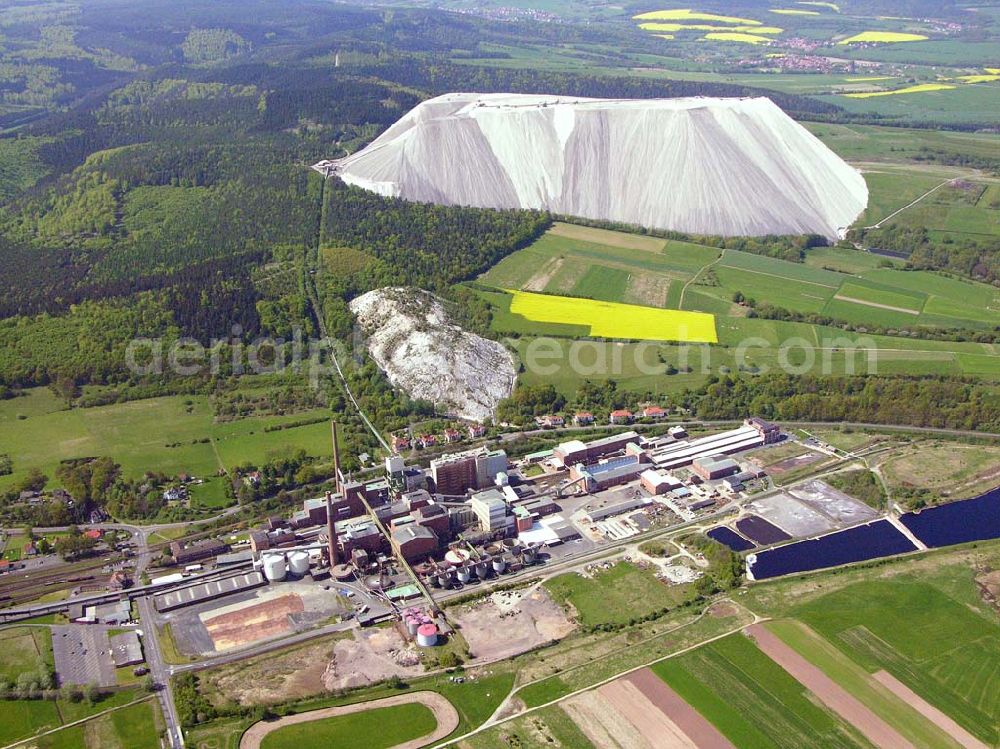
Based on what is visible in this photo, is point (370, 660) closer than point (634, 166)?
Yes

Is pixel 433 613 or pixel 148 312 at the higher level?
pixel 148 312

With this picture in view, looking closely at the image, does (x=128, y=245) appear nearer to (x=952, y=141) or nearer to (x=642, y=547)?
(x=642, y=547)

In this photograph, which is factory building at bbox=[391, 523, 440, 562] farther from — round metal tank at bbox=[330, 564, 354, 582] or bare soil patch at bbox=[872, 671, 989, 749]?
bare soil patch at bbox=[872, 671, 989, 749]

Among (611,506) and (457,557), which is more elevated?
(611,506)

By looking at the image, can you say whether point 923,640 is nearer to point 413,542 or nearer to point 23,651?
point 413,542

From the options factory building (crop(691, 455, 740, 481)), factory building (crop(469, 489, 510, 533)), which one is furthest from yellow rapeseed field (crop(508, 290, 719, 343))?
factory building (crop(469, 489, 510, 533))

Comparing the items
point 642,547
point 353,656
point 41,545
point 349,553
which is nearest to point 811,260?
point 642,547

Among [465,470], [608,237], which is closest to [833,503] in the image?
[465,470]
